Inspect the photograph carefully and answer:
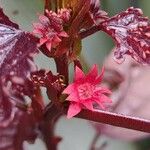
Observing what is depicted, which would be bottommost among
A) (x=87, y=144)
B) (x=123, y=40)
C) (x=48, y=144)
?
(x=87, y=144)

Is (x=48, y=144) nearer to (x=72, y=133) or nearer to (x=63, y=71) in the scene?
(x=63, y=71)

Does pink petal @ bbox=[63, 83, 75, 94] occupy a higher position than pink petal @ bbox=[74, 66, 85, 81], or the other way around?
pink petal @ bbox=[74, 66, 85, 81]

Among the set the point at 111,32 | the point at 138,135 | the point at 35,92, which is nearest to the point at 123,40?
the point at 111,32

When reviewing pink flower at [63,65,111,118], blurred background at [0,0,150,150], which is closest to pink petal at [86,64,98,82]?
pink flower at [63,65,111,118]

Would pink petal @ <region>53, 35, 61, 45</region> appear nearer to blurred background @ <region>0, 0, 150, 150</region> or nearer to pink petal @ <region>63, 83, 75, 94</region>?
pink petal @ <region>63, 83, 75, 94</region>

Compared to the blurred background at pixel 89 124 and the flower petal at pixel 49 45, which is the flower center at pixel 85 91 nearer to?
the flower petal at pixel 49 45

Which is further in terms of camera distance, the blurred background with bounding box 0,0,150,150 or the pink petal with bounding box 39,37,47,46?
the blurred background with bounding box 0,0,150,150
